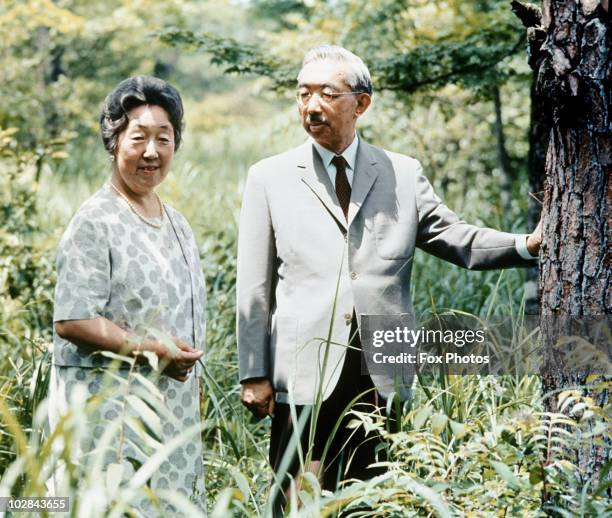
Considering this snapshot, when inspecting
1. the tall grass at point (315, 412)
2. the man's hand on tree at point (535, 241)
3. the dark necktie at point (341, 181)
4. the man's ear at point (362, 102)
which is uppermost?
the man's ear at point (362, 102)

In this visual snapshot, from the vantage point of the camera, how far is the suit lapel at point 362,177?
2.75 m

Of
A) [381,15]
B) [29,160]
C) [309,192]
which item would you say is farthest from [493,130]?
[309,192]

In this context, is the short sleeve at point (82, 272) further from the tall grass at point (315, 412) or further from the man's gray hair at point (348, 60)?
the man's gray hair at point (348, 60)

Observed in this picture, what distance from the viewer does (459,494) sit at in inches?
79.4

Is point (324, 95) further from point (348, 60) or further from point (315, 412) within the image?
point (315, 412)

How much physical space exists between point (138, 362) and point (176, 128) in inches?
30.4

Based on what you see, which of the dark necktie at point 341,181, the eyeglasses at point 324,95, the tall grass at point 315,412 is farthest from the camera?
the dark necktie at point 341,181

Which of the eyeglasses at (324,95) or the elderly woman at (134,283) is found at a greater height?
the eyeglasses at (324,95)

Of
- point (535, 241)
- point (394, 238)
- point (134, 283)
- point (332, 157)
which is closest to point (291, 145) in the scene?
point (332, 157)

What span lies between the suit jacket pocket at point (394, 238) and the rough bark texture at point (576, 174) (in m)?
0.53

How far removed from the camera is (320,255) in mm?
2703

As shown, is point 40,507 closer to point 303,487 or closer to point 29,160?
point 303,487

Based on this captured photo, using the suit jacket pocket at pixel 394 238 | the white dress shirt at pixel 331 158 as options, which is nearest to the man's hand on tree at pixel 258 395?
the suit jacket pocket at pixel 394 238

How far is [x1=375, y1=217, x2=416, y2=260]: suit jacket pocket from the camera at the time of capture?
275cm
